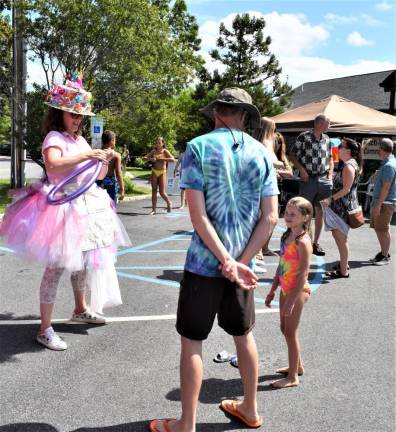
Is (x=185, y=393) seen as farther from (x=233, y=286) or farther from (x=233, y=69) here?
(x=233, y=69)

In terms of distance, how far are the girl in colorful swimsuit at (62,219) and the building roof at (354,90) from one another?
33840 mm

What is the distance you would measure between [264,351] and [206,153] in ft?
6.98

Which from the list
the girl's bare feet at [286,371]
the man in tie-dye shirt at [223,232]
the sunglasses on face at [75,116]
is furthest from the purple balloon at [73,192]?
the girl's bare feet at [286,371]

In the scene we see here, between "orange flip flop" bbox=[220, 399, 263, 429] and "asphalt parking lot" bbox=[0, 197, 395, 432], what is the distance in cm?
4

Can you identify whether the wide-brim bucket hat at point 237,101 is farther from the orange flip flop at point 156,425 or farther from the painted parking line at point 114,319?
the painted parking line at point 114,319

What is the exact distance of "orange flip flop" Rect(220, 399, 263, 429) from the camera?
2.88 m

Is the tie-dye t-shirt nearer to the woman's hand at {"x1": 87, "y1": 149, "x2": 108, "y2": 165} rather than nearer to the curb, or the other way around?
the woman's hand at {"x1": 87, "y1": 149, "x2": 108, "y2": 165}

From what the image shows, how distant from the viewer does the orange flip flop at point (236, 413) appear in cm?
288

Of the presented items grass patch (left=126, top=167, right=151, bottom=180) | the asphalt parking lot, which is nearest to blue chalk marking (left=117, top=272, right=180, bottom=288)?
the asphalt parking lot

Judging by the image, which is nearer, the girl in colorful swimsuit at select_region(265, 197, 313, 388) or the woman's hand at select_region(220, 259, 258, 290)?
the woman's hand at select_region(220, 259, 258, 290)

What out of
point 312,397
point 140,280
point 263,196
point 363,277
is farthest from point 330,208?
point 263,196

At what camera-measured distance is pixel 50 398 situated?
3148 millimetres

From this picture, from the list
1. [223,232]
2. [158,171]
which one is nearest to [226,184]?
[223,232]

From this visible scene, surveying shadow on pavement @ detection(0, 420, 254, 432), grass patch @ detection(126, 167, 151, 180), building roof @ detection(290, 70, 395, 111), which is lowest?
shadow on pavement @ detection(0, 420, 254, 432)
